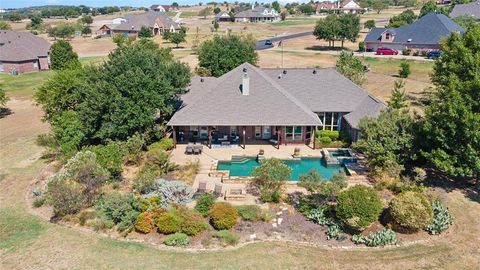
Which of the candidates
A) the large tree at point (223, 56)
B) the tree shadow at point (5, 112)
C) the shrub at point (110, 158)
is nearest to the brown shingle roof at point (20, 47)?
the tree shadow at point (5, 112)

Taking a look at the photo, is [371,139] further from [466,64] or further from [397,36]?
[397,36]

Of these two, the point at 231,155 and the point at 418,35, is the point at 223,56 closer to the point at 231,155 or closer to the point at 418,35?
the point at 231,155

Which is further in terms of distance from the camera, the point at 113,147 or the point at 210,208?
the point at 113,147

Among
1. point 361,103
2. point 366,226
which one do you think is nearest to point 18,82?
point 361,103

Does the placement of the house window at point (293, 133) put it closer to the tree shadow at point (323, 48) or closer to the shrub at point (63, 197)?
the shrub at point (63, 197)

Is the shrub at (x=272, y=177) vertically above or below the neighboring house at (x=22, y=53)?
below

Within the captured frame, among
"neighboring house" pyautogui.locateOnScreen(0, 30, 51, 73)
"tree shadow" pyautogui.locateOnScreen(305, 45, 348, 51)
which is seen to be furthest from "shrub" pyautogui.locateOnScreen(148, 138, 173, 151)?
"tree shadow" pyautogui.locateOnScreen(305, 45, 348, 51)
